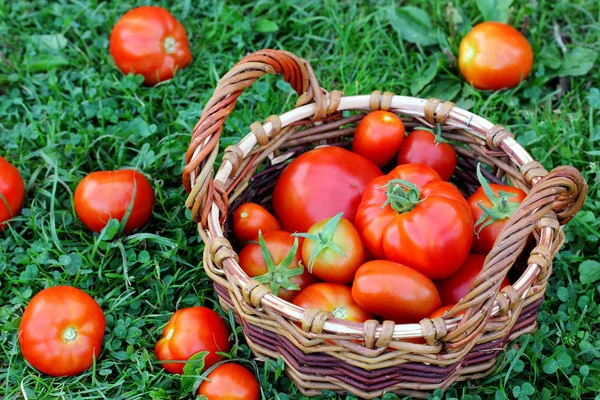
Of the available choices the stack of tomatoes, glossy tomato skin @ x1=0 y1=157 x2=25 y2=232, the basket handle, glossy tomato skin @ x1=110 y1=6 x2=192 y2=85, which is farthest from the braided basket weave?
glossy tomato skin @ x1=110 y1=6 x2=192 y2=85

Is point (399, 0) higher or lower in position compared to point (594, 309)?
higher

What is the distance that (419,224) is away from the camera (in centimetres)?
206

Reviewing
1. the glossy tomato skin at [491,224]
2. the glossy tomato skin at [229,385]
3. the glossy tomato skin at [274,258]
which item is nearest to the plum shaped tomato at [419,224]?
the glossy tomato skin at [491,224]

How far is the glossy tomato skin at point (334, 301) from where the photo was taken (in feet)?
6.76

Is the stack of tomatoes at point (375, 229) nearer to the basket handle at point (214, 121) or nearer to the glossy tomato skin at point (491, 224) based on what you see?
the glossy tomato skin at point (491, 224)

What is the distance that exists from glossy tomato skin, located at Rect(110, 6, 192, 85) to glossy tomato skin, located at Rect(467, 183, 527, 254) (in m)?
1.58

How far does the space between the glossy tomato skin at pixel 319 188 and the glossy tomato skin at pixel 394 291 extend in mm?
398

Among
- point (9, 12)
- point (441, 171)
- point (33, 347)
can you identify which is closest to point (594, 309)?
point (441, 171)

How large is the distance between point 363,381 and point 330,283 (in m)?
0.32

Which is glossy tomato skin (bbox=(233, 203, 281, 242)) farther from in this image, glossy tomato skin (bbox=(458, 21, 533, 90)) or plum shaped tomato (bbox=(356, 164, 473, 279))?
glossy tomato skin (bbox=(458, 21, 533, 90))

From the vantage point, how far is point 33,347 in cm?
216

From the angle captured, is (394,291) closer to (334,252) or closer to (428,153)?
(334,252)

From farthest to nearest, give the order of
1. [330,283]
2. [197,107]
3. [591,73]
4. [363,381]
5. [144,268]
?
1. [591,73]
2. [197,107]
3. [144,268]
4. [330,283]
5. [363,381]

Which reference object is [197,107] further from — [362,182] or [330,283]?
[330,283]
